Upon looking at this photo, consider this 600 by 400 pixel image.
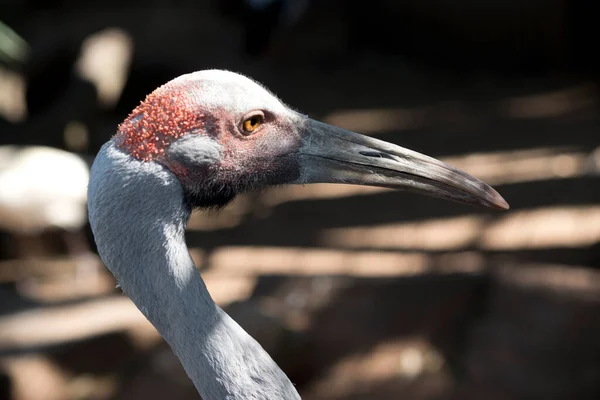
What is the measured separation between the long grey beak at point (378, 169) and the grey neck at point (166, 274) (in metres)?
0.44

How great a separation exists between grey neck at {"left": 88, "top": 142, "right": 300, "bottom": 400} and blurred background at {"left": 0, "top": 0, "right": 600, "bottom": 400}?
33 centimetres

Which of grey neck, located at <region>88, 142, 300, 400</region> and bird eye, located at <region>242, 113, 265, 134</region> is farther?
bird eye, located at <region>242, 113, 265, 134</region>

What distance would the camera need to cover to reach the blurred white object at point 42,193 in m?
6.30

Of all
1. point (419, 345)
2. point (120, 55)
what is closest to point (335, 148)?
point (419, 345)

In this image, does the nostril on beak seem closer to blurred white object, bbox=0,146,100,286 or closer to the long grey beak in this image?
the long grey beak

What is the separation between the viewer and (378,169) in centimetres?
216

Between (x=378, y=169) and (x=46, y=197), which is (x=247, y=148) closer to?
(x=378, y=169)

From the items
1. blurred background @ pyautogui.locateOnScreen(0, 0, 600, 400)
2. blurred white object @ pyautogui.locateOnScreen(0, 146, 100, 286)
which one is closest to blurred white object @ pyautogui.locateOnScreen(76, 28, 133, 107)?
blurred background @ pyautogui.locateOnScreen(0, 0, 600, 400)

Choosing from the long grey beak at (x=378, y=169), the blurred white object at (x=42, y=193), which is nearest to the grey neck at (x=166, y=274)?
the long grey beak at (x=378, y=169)

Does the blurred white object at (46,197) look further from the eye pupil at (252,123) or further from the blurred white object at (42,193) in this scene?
the eye pupil at (252,123)

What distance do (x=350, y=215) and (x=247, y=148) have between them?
4772mm

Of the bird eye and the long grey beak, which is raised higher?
the bird eye

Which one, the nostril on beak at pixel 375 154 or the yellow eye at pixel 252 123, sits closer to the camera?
the yellow eye at pixel 252 123

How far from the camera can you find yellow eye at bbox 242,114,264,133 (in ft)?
6.66
